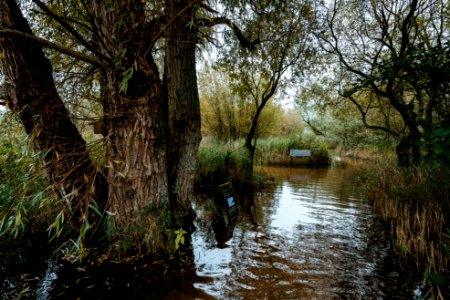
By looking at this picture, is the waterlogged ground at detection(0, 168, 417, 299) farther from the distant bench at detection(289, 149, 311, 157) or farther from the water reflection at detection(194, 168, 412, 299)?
the distant bench at detection(289, 149, 311, 157)

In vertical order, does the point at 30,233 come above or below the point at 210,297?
above

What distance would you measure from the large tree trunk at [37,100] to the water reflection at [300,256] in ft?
5.65

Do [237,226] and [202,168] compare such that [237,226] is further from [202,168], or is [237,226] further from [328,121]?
[328,121]

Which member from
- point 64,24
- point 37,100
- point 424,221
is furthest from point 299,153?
point 64,24

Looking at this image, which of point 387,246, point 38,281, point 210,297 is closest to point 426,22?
point 387,246

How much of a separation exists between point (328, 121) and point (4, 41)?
823 inches

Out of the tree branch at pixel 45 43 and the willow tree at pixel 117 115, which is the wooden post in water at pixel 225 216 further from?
the tree branch at pixel 45 43

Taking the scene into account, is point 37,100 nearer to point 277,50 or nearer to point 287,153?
point 277,50

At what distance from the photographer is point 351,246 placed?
3586 millimetres

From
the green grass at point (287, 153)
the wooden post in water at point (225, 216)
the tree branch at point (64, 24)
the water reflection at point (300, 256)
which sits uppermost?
the tree branch at point (64, 24)

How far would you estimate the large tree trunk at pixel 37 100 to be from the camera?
8.59 ft

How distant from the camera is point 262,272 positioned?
2.82 m

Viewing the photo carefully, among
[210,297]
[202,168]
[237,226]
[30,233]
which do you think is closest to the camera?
[210,297]

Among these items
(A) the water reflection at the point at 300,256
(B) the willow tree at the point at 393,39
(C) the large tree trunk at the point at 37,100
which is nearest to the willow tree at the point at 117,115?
(C) the large tree trunk at the point at 37,100
